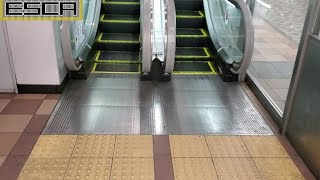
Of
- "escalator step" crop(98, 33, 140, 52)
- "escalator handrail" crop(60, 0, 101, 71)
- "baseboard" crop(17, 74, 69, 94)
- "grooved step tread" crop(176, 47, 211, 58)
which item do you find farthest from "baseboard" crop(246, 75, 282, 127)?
"baseboard" crop(17, 74, 69, 94)

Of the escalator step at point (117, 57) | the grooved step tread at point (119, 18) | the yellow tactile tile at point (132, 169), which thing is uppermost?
the grooved step tread at point (119, 18)

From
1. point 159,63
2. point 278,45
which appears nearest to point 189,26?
point 159,63

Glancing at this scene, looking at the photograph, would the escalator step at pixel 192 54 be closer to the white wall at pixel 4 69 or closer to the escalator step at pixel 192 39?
the escalator step at pixel 192 39

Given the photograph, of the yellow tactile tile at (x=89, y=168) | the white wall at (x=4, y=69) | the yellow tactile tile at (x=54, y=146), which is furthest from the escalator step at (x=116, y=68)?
the yellow tactile tile at (x=89, y=168)

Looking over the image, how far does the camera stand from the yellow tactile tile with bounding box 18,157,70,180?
2488mm

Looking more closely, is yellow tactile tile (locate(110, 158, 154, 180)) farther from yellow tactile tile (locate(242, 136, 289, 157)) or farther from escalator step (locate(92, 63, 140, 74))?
escalator step (locate(92, 63, 140, 74))

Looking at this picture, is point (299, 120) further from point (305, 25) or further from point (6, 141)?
point (6, 141)

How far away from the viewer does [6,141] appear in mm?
2953

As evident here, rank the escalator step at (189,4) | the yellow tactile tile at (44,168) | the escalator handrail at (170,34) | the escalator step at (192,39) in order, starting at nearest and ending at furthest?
the yellow tactile tile at (44,168) < the escalator handrail at (170,34) < the escalator step at (192,39) < the escalator step at (189,4)

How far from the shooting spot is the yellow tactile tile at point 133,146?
2798 mm

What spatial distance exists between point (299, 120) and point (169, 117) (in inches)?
53.7

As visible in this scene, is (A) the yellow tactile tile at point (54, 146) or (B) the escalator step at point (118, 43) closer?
(A) the yellow tactile tile at point (54, 146)

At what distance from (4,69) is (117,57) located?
1849 mm

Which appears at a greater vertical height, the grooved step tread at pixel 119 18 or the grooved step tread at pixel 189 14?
the grooved step tread at pixel 189 14
